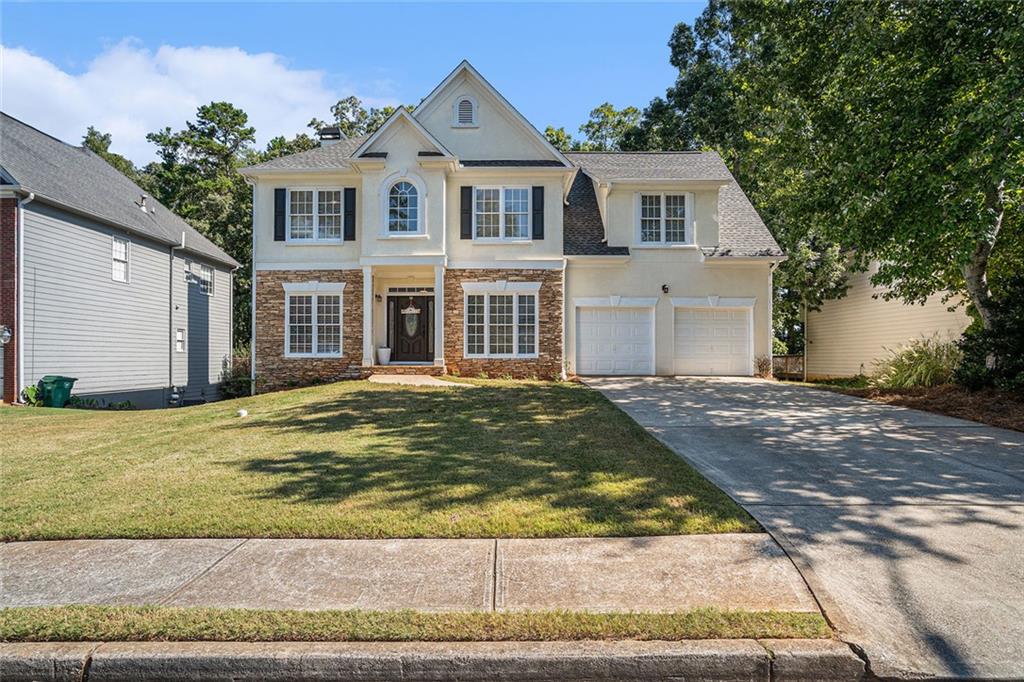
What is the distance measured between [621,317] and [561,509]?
43.2ft

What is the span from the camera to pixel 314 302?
17375mm

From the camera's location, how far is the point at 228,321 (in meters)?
26.4

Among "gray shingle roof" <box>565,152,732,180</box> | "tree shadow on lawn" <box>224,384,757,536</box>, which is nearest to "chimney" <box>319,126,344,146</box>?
"gray shingle roof" <box>565,152,732,180</box>

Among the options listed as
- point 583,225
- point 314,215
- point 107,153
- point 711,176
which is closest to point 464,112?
point 583,225

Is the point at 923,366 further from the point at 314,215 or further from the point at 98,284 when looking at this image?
the point at 98,284

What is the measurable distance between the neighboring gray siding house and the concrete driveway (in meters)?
16.2

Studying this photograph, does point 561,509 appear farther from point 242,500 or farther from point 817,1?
point 817,1

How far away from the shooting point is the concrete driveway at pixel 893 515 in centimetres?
347

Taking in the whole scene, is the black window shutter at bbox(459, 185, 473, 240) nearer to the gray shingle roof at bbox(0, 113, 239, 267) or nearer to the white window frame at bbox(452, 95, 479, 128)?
the white window frame at bbox(452, 95, 479, 128)

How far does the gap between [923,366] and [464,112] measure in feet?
46.5

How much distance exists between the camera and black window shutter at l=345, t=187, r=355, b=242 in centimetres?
1722

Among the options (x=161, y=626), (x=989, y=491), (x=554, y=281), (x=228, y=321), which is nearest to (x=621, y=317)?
(x=554, y=281)

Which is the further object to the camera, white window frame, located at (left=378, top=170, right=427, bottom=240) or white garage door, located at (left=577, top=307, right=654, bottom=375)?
white garage door, located at (left=577, top=307, right=654, bottom=375)

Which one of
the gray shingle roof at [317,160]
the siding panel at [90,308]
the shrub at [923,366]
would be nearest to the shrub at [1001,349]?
the shrub at [923,366]
